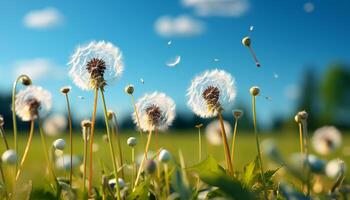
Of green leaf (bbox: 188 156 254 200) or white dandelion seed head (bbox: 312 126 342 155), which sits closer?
green leaf (bbox: 188 156 254 200)

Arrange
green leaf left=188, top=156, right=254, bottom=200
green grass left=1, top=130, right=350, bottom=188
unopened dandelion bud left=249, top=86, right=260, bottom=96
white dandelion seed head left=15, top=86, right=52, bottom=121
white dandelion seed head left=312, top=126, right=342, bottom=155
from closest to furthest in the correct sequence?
green leaf left=188, top=156, right=254, bottom=200 → green grass left=1, top=130, right=350, bottom=188 → unopened dandelion bud left=249, top=86, right=260, bottom=96 → white dandelion seed head left=15, top=86, right=52, bottom=121 → white dandelion seed head left=312, top=126, right=342, bottom=155

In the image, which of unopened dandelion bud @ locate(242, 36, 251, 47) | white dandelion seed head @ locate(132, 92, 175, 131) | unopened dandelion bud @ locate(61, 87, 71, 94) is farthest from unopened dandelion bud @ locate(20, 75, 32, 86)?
unopened dandelion bud @ locate(242, 36, 251, 47)

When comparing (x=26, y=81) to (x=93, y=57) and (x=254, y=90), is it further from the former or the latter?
(x=254, y=90)

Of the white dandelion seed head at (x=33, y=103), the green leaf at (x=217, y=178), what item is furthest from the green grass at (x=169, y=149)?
the white dandelion seed head at (x=33, y=103)

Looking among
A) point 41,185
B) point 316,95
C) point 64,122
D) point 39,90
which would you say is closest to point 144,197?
point 41,185

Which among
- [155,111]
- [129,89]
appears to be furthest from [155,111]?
[129,89]

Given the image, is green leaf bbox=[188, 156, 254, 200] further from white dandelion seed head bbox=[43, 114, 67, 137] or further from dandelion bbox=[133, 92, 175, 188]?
white dandelion seed head bbox=[43, 114, 67, 137]

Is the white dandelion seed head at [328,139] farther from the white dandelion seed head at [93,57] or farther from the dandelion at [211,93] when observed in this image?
the white dandelion seed head at [93,57]
